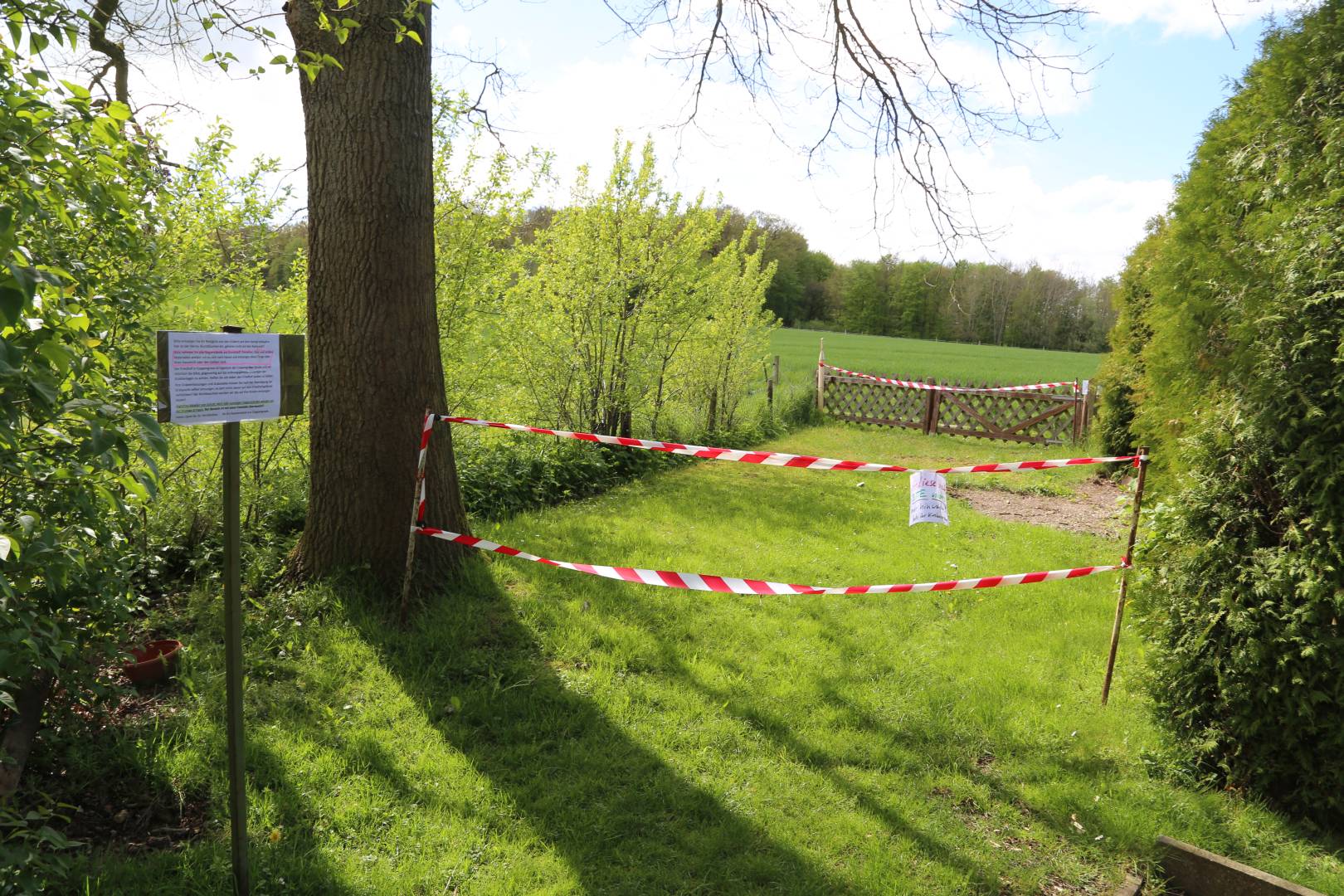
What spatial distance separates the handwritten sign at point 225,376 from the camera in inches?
87.0

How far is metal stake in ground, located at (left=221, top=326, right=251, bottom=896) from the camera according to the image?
2467 mm

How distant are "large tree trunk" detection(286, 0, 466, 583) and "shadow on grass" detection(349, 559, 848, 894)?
1.98 ft

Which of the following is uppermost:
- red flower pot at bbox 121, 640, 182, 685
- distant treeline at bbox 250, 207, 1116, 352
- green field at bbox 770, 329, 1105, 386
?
distant treeline at bbox 250, 207, 1116, 352

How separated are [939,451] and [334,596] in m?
11.1

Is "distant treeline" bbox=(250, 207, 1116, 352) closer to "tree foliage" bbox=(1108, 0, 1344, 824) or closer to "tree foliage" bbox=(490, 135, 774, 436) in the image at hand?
"tree foliage" bbox=(490, 135, 774, 436)

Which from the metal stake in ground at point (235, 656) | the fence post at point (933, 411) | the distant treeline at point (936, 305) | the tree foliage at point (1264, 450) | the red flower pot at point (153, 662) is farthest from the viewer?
the distant treeline at point (936, 305)

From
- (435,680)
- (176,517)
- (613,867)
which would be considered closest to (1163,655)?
(613,867)

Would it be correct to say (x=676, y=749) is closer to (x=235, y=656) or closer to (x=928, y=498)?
(x=928, y=498)

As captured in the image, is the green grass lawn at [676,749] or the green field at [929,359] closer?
the green grass lawn at [676,749]

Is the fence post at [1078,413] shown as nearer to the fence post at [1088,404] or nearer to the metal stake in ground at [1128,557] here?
the fence post at [1088,404]

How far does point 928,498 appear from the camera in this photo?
3.99 meters

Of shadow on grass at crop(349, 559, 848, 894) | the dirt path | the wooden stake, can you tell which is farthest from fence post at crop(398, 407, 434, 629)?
the dirt path

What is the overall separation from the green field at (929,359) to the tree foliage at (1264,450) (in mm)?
19497

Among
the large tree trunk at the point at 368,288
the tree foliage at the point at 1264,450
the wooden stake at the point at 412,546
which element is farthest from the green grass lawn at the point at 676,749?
the large tree trunk at the point at 368,288
